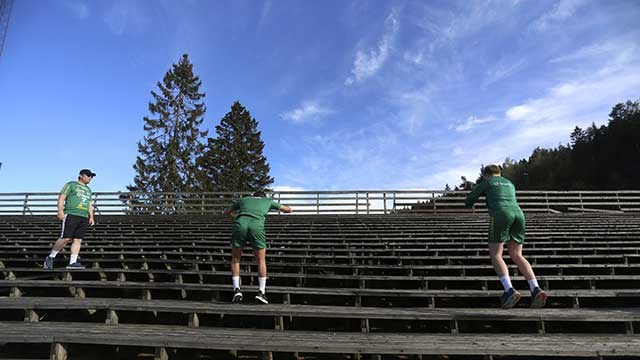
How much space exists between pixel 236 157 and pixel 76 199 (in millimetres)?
37908

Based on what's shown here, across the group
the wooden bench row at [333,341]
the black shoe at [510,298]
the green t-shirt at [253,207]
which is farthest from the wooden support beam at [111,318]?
the black shoe at [510,298]

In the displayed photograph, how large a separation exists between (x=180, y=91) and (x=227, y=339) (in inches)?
1518

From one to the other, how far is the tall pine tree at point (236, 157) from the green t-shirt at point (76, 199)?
32.8 metres

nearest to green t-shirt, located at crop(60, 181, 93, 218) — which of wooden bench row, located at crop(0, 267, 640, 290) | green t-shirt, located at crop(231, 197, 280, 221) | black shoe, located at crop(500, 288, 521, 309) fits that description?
wooden bench row, located at crop(0, 267, 640, 290)

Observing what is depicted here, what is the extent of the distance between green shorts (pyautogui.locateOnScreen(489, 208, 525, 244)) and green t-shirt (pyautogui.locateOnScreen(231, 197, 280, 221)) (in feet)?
9.45

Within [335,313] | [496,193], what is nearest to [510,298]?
[496,193]

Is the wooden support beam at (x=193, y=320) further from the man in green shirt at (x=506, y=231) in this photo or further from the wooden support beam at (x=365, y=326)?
the man in green shirt at (x=506, y=231)

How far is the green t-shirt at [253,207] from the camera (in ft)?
15.4

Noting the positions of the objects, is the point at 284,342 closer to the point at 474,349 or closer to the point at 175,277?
the point at 474,349

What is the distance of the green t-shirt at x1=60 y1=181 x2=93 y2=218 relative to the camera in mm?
5980

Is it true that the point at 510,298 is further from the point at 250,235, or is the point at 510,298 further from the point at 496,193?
the point at 250,235

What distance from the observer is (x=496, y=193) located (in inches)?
172

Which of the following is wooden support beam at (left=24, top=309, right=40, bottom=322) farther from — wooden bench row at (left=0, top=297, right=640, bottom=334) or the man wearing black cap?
the man wearing black cap

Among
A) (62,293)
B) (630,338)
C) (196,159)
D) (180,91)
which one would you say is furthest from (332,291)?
(180,91)
